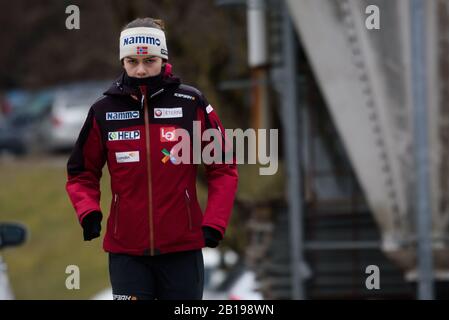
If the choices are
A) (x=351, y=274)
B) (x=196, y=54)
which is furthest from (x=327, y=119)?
(x=196, y=54)

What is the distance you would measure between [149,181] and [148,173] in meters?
0.04

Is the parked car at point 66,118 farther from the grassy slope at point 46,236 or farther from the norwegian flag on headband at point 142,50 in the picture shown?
the norwegian flag on headband at point 142,50

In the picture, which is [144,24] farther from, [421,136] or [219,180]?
[421,136]

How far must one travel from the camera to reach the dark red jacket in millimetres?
6559

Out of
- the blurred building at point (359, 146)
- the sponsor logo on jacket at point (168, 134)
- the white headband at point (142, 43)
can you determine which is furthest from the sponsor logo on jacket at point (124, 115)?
the blurred building at point (359, 146)

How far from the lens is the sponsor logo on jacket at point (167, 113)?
21.8 feet

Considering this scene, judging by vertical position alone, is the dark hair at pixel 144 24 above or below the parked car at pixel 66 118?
below

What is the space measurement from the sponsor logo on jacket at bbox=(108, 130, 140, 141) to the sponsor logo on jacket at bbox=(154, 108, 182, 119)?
0.13 meters

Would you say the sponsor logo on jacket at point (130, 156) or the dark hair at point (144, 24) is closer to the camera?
the sponsor logo on jacket at point (130, 156)

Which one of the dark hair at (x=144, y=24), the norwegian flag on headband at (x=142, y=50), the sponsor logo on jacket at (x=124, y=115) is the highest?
the dark hair at (x=144, y=24)

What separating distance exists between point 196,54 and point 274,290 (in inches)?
210

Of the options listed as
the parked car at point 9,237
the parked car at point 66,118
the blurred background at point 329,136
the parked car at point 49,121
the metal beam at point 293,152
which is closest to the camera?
the parked car at point 9,237

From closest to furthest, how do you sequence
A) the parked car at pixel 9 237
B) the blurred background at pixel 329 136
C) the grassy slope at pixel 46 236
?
the parked car at pixel 9 237
the blurred background at pixel 329 136
the grassy slope at pixel 46 236

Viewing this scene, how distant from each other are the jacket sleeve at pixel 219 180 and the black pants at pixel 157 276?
24 centimetres
